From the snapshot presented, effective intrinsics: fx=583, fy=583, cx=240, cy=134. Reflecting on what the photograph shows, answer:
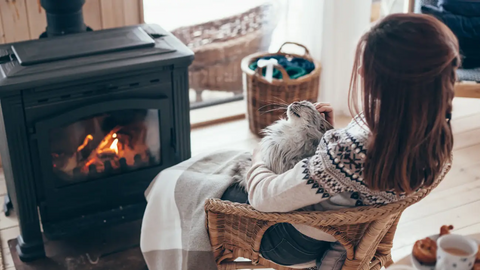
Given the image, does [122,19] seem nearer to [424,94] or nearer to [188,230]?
[188,230]

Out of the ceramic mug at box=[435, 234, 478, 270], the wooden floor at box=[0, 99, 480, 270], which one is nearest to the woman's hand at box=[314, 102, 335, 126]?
the ceramic mug at box=[435, 234, 478, 270]

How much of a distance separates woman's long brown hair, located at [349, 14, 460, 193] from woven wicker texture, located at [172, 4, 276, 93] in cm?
180

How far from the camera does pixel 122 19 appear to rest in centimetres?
240

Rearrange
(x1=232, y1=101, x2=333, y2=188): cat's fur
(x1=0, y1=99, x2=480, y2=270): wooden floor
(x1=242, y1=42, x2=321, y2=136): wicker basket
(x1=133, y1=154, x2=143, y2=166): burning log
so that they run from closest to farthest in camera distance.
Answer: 1. (x1=232, y1=101, x2=333, y2=188): cat's fur
2. (x1=133, y1=154, x2=143, y2=166): burning log
3. (x1=0, y1=99, x2=480, y2=270): wooden floor
4. (x1=242, y1=42, x2=321, y2=136): wicker basket

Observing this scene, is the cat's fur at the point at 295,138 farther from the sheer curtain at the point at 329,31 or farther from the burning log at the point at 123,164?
the sheer curtain at the point at 329,31

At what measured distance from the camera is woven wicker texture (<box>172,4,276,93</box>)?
9.66 feet

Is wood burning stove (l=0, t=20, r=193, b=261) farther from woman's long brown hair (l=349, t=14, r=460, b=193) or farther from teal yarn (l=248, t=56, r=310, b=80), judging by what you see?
woman's long brown hair (l=349, t=14, r=460, b=193)

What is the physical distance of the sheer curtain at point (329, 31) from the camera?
9.06 feet

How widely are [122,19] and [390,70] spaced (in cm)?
153

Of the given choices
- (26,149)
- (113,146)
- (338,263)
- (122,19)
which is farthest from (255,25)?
(338,263)

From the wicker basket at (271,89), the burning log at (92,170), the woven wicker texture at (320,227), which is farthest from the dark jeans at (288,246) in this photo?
the wicker basket at (271,89)

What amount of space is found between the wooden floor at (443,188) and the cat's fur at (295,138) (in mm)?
846

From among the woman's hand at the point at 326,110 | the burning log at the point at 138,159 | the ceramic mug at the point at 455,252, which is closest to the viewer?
the ceramic mug at the point at 455,252

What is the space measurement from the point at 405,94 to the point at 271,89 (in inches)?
59.9
